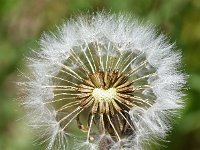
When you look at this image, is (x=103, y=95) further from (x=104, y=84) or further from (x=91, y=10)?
(x=91, y=10)

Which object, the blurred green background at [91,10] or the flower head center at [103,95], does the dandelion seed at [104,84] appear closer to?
the flower head center at [103,95]

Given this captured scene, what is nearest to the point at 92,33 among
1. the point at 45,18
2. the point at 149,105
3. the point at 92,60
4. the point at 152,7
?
the point at 92,60

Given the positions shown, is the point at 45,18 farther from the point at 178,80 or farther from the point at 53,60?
the point at 178,80

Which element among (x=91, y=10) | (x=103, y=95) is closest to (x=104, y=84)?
(x=103, y=95)

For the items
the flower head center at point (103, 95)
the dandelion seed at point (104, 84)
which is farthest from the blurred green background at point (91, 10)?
the flower head center at point (103, 95)

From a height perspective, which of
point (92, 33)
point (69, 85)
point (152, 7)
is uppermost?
point (152, 7)

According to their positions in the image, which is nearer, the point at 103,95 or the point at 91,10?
the point at 103,95

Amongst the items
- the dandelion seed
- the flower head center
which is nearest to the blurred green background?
the dandelion seed
